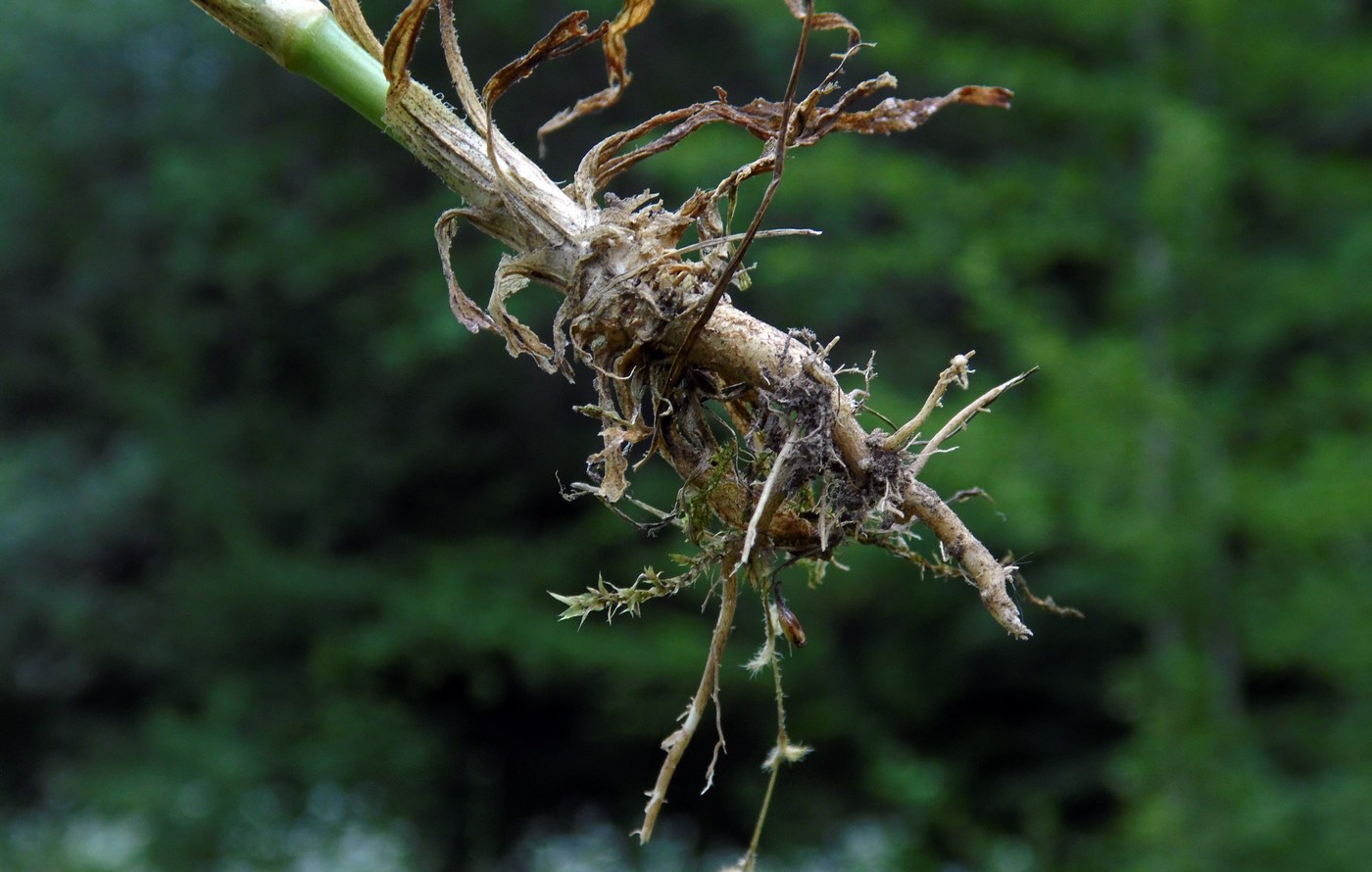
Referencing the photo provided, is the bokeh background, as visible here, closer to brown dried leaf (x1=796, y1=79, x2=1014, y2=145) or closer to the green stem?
brown dried leaf (x1=796, y1=79, x2=1014, y2=145)

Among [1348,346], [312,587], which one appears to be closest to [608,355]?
[1348,346]

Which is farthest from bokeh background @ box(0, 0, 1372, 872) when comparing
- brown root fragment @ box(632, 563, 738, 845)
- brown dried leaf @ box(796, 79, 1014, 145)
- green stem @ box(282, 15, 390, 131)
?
green stem @ box(282, 15, 390, 131)

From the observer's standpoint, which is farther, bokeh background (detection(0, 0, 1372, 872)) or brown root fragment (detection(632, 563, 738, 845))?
bokeh background (detection(0, 0, 1372, 872))

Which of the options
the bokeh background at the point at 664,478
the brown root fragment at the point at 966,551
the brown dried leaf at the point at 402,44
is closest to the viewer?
the brown dried leaf at the point at 402,44

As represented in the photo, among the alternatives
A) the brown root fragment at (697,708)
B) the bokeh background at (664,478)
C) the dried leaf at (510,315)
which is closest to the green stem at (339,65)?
the dried leaf at (510,315)

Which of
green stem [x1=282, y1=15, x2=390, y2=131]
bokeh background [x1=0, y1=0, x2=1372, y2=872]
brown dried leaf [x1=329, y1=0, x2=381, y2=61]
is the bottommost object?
green stem [x1=282, y1=15, x2=390, y2=131]

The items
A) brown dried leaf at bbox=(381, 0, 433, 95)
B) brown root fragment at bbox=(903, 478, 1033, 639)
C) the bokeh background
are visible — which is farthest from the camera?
the bokeh background

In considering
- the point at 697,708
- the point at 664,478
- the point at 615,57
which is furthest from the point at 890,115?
the point at 664,478

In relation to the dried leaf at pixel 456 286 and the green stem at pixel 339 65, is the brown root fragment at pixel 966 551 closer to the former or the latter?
the dried leaf at pixel 456 286
